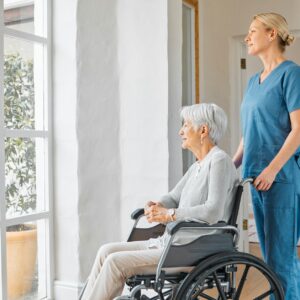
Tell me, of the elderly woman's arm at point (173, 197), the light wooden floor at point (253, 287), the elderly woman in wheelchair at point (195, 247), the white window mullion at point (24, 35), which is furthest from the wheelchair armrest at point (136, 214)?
the light wooden floor at point (253, 287)

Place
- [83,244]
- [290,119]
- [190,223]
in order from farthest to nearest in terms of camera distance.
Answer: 1. [83,244]
2. [290,119]
3. [190,223]

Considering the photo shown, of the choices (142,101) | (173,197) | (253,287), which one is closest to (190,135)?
(173,197)

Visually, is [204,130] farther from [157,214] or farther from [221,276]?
[221,276]

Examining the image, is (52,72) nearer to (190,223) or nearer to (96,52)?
(96,52)

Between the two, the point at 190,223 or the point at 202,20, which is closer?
the point at 190,223

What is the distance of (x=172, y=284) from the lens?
1982 millimetres

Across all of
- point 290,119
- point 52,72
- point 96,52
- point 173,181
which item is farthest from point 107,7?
point 290,119

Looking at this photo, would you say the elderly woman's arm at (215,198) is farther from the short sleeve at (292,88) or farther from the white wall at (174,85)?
the white wall at (174,85)

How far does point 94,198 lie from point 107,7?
1076 mm

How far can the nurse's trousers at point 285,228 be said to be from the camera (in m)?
2.20

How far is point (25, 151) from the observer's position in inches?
106

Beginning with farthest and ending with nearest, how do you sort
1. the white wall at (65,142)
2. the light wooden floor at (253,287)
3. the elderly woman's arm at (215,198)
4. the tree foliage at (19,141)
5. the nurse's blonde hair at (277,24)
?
1. the light wooden floor at (253,287)
2. the white wall at (65,142)
3. the tree foliage at (19,141)
4. the nurse's blonde hair at (277,24)
5. the elderly woman's arm at (215,198)

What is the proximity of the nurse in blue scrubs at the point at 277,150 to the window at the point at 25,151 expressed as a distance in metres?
1.16

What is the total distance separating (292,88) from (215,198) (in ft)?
1.95
